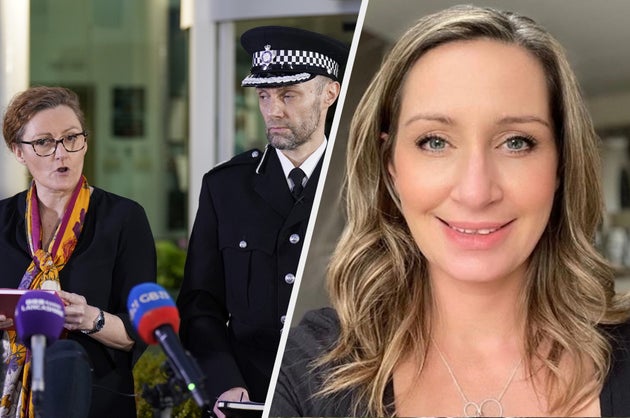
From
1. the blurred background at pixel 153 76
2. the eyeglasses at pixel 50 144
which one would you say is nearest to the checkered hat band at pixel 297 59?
the blurred background at pixel 153 76

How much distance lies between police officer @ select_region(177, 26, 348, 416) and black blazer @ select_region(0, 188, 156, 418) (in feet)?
0.63

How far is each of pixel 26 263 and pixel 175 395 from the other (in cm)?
106

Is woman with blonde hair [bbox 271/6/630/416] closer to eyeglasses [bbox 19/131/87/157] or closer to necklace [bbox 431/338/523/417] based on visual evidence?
necklace [bbox 431/338/523/417]

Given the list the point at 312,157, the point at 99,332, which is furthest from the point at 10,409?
the point at 312,157

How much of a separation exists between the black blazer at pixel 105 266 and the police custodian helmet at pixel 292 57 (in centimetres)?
66

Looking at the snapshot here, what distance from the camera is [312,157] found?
361 centimetres

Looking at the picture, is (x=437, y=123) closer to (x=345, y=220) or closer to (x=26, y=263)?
(x=345, y=220)

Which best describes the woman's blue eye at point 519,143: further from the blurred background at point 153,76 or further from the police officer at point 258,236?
the blurred background at point 153,76

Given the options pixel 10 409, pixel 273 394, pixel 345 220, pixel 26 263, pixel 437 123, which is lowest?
pixel 10 409

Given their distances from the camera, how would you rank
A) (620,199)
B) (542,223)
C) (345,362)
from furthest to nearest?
(620,199), (345,362), (542,223)

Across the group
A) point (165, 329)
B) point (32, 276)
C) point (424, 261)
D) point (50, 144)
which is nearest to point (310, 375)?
point (424, 261)

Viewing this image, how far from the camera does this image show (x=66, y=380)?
336 centimetres

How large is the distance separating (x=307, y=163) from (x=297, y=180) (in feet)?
0.22

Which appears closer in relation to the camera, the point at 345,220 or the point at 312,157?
the point at 345,220
